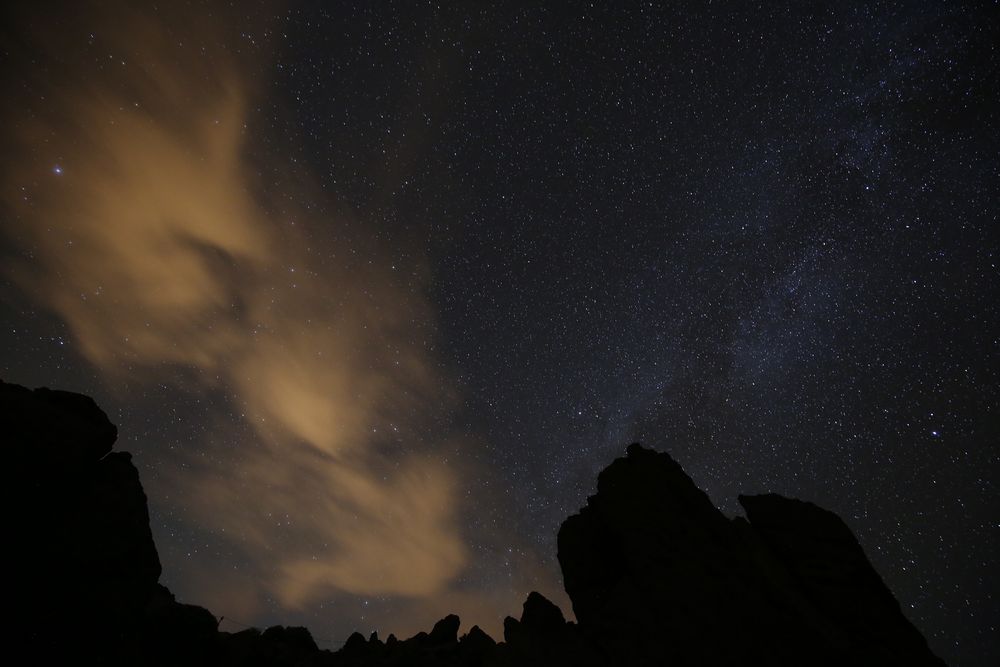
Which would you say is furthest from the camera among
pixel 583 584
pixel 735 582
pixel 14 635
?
pixel 583 584

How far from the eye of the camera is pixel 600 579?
20.2m

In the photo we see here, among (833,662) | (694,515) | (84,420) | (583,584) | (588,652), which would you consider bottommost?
(833,662)

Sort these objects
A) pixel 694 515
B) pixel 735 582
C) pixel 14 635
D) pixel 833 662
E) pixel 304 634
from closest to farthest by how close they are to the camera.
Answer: pixel 833 662
pixel 735 582
pixel 14 635
pixel 694 515
pixel 304 634

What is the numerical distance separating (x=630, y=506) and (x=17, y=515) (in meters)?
27.1

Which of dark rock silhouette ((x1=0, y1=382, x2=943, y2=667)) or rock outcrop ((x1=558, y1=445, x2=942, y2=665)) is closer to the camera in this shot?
rock outcrop ((x1=558, y1=445, x2=942, y2=665))

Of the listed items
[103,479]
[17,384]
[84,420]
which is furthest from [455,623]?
[17,384]

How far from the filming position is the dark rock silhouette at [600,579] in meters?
15.2

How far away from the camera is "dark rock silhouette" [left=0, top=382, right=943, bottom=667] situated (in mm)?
15156

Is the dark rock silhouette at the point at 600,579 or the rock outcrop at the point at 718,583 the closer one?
the rock outcrop at the point at 718,583

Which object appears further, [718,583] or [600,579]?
[600,579]

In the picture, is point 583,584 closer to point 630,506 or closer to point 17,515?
point 630,506

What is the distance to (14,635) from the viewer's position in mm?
17156

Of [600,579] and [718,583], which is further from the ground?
[600,579]

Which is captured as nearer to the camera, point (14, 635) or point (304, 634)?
point (14, 635)
